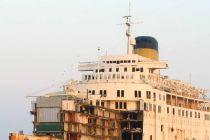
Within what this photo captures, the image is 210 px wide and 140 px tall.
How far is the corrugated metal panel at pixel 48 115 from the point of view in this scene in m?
56.0

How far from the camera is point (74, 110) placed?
183 feet

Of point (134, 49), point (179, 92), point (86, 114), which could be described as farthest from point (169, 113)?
point (86, 114)

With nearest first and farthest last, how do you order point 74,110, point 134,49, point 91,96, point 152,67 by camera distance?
point 74,110 → point 91,96 → point 152,67 → point 134,49

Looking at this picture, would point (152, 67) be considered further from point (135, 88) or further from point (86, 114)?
point (86, 114)

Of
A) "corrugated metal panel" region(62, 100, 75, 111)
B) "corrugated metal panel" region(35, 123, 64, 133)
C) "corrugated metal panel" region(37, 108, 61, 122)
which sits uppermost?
"corrugated metal panel" region(62, 100, 75, 111)

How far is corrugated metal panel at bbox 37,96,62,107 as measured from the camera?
187ft

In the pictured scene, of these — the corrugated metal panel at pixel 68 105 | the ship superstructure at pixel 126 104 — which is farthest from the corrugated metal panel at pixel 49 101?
the corrugated metal panel at pixel 68 105

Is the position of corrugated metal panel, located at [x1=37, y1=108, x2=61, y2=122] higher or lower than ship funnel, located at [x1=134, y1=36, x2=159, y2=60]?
lower

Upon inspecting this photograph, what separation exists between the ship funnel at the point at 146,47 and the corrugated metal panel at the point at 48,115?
63.3 ft

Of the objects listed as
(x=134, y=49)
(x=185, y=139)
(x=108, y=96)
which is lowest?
(x=185, y=139)

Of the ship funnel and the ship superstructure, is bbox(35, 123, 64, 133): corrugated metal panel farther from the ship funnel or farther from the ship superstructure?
the ship funnel

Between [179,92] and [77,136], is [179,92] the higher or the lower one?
the higher one

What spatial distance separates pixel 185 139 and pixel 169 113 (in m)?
5.22

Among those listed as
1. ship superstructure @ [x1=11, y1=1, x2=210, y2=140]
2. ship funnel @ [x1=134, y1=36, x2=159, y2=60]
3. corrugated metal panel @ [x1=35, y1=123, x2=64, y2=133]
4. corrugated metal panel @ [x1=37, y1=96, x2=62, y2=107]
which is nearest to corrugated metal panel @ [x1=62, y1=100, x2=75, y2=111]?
ship superstructure @ [x1=11, y1=1, x2=210, y2=140]
